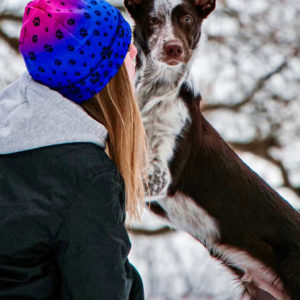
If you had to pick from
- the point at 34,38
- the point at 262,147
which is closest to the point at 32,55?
the point at 34,38

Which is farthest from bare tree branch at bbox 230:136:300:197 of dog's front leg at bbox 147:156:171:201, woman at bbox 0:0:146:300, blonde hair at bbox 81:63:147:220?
woman at bbox 0:0:146:300

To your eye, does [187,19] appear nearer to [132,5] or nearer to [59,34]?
[132,5]

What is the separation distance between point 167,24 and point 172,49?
0.11 metres

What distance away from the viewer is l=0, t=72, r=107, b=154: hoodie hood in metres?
0.96

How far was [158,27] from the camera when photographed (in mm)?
1565

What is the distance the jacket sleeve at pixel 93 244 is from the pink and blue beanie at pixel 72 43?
18 centimetres

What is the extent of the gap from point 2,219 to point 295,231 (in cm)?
115

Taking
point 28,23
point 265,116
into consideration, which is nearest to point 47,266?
point 28,23

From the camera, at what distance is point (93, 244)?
3.09 ft

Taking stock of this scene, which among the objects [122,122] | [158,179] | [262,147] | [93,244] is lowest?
[262,147]

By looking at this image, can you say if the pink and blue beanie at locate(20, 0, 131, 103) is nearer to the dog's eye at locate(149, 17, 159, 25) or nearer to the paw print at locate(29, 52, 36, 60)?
the paw print at locate(29, 52, 36, 60)

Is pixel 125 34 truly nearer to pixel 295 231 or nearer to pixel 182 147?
pixel 182 147

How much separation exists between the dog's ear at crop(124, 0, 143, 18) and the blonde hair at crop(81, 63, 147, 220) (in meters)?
0.53

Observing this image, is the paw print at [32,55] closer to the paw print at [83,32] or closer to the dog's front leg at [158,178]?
the paw print at [83,32]
